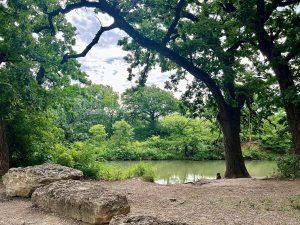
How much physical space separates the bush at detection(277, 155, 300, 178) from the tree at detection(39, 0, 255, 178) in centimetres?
297

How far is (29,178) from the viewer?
895cm

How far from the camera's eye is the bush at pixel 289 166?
1131 centimetres

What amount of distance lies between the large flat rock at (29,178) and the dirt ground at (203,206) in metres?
0.25

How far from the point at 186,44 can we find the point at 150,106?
103 feet

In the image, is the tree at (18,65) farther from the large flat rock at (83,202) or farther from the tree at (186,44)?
the large flat rock at (83,202)

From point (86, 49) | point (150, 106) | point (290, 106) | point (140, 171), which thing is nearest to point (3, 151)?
point (86, 49)

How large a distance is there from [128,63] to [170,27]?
12.7 ft

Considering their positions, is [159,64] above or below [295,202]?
above

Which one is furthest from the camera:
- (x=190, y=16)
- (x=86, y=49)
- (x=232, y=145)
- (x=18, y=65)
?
(x=190, y=16)

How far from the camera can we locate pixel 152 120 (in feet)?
149

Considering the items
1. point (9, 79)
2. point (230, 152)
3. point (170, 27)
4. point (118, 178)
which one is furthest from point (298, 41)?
point (9, 79)

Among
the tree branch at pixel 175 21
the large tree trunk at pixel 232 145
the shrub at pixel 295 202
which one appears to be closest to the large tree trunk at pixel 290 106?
the large tree trunk at pixel 232 145

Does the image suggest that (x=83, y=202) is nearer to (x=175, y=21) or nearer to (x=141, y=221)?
(x=141, y=221)

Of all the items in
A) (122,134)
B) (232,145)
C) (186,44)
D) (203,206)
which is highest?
(186,44)
